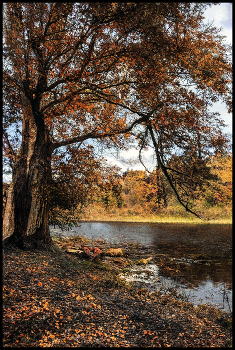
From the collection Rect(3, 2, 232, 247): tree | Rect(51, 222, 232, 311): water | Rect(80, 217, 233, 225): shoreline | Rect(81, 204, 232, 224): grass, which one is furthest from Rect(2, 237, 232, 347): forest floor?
Rect(80, 217, 233, 225): shoreline

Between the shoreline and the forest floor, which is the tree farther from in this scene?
the shoreline

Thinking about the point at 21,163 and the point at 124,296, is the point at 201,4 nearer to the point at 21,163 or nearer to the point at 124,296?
the point at 21,163

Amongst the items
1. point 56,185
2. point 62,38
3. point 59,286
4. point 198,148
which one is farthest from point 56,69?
point 59,286

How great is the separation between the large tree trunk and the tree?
0.13ft

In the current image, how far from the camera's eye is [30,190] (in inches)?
382

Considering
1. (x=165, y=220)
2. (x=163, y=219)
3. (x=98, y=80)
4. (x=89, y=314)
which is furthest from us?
(x=163, y=219)

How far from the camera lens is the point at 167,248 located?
57.1ft

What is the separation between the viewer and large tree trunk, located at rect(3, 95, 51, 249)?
31.0 ft

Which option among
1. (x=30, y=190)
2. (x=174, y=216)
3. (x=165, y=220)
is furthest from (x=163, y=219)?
(x=30, y=190)

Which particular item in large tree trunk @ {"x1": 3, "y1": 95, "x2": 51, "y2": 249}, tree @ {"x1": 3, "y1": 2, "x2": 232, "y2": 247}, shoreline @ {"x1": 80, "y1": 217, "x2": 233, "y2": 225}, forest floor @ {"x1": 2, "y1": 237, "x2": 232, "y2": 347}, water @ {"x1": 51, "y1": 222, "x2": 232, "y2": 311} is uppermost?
tree @ {"x1": 3, "y1": 2, "x2": 232, "y2": 247}

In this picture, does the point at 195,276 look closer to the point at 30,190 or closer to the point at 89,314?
→ the point at 89,314

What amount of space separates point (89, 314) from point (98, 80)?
742 cm

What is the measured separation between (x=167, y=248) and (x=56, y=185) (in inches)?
408

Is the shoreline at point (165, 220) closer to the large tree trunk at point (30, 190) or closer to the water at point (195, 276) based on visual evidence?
the water at point (195, 276)
